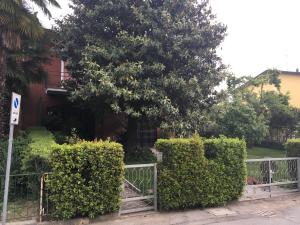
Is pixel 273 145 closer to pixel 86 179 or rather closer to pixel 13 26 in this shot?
pixel 86 179

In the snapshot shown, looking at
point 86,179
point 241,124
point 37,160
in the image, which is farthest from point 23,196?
point 241,124

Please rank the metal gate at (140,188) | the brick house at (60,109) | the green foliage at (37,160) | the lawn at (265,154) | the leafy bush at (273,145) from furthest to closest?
1. the leafy bush at (273,145)
2. the lawn at (265,154)
3. the brick house at (60,109)
4. the metal gate at (140,188)
5. the green foliage at (37,160)

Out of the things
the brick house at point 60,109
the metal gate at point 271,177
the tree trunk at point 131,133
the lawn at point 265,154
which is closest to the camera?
the metal gate at point 271,177

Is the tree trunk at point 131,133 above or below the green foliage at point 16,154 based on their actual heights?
above

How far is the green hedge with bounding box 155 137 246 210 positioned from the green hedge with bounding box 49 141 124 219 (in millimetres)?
1280

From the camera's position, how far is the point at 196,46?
12.7 meters

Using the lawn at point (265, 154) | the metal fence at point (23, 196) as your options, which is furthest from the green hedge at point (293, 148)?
the metal fence at point (23, 196)

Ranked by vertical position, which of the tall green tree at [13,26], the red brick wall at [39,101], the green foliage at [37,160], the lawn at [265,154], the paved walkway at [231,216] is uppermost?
the tall green tree at [13,26]

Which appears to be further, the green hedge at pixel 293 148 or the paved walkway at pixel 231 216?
the green hedge at pixel 293 148

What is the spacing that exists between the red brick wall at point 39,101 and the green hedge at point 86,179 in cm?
919

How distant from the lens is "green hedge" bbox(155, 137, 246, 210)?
8.23 metres

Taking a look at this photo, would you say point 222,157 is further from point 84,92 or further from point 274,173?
point 84,92

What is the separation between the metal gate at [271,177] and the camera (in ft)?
33.1

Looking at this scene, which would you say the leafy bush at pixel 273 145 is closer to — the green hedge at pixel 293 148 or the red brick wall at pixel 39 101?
the green hedge at pixel 293 148
